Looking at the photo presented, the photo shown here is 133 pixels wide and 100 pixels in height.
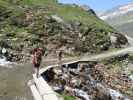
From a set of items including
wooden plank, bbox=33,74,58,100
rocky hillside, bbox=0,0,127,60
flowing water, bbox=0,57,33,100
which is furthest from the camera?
rocky hillside, bbox=0,0,127,60

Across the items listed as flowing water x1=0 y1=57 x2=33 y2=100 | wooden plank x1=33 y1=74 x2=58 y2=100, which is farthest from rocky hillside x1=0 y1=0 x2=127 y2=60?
wooden plank x1=33 y1=74 x2=58 y2=100

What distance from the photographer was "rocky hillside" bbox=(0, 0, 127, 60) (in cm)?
8175

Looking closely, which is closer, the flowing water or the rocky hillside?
the flowing water

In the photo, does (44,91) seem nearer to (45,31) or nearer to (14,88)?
(14,88)

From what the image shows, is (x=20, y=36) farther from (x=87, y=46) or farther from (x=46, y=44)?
(x=87, y=46)

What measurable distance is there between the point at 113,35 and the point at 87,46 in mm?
13751

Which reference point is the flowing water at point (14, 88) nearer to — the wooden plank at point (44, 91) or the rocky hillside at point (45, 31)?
the wooden plank at point (44, 91)

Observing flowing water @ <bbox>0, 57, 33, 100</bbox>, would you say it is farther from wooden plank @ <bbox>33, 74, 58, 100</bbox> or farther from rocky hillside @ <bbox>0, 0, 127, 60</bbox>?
rocky hillside @ <bbox>0, 0, 127, 60</bbox>

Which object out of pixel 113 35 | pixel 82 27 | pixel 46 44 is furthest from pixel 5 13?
pixel 113 35

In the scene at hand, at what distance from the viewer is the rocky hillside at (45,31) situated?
268 ft

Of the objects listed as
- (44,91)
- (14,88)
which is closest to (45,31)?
(14,88)

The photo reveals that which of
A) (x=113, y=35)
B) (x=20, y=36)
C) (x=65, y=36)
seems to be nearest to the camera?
(x=20, y=36)

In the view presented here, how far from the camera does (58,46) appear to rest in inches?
3359

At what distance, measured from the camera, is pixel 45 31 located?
8775cm
